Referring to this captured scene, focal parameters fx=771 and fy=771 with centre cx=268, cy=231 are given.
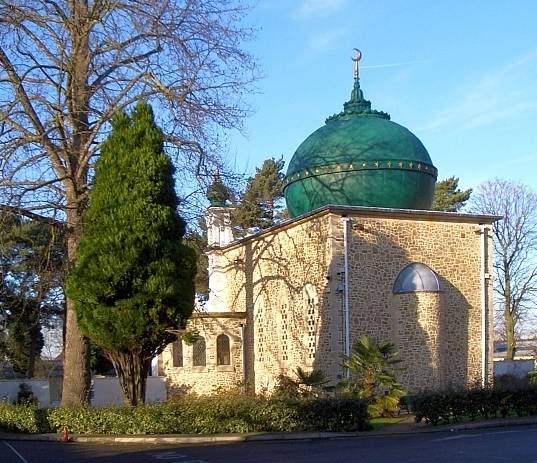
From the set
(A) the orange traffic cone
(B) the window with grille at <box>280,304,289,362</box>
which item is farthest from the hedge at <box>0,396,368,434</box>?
(B) the window with grille at <box>280,304,289,362</box>

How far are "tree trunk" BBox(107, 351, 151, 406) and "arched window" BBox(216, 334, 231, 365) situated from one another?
38.7ft

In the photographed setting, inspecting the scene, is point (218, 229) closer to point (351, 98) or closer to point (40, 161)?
point (351, 98)

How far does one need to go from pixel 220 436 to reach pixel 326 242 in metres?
8.98

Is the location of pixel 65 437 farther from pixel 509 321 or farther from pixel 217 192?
pixel 509 321

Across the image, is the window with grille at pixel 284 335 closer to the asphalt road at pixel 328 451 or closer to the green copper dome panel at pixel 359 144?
the green copper dome panel at pixel 359 144

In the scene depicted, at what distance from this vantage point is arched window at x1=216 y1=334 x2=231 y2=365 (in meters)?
28.6

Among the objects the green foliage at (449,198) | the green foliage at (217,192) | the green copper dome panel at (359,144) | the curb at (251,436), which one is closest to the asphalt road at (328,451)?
the curb at (251,436)

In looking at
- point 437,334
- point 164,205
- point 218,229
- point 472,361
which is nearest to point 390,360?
point 437,334

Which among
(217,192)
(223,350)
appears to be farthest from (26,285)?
(223,350)

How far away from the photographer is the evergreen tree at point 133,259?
15.9 metres

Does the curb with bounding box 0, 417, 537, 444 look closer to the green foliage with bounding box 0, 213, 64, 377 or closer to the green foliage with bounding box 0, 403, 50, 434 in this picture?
the green foliage with bounding box 0, 403, 50, 434

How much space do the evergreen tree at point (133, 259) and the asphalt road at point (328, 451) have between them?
7.46 ft

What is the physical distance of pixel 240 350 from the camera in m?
28.4

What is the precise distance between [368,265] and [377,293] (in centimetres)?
89
